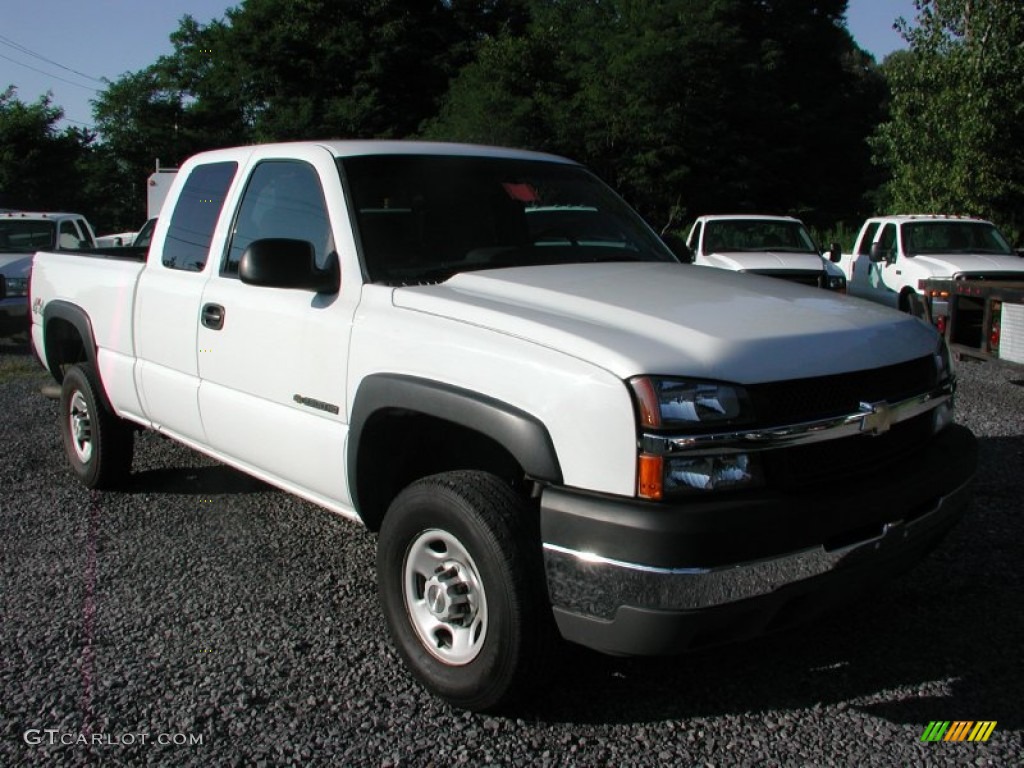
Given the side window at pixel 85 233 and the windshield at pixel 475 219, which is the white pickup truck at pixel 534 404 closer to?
the windshield at pixel 475 219

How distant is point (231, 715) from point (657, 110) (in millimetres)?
33332

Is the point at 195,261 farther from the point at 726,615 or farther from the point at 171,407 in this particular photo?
the point at 726,615

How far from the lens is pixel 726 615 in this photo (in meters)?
2.75

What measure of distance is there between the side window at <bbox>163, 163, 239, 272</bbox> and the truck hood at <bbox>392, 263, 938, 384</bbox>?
5.23ft

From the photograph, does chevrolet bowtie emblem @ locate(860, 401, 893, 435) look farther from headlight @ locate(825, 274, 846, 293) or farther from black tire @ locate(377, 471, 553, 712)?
headlight @ locate(825, 274, 846, 293)

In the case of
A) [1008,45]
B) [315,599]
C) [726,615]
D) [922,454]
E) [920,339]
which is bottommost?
[315,599]

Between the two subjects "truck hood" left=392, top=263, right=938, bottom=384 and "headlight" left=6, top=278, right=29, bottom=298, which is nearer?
"truck hood" left=392, top=263, right=938, bottom=384

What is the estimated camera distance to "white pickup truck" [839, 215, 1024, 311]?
12.2 metres

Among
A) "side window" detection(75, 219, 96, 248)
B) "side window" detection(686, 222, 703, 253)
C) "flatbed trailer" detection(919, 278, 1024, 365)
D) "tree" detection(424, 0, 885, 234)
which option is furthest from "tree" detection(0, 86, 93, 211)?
"flatbed trailer" detection(919, 278, 1024, 365)

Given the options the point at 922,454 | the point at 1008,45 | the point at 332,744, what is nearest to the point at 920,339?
the point at 922,454

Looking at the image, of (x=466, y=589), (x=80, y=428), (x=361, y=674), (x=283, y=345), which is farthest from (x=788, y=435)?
(x=80, y=428)

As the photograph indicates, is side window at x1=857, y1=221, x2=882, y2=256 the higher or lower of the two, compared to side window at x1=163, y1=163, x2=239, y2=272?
lower

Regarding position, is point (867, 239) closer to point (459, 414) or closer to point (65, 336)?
point (65, 336)

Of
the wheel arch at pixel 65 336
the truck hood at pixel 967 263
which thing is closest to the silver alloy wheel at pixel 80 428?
the wheel arch at pixel 65 336
